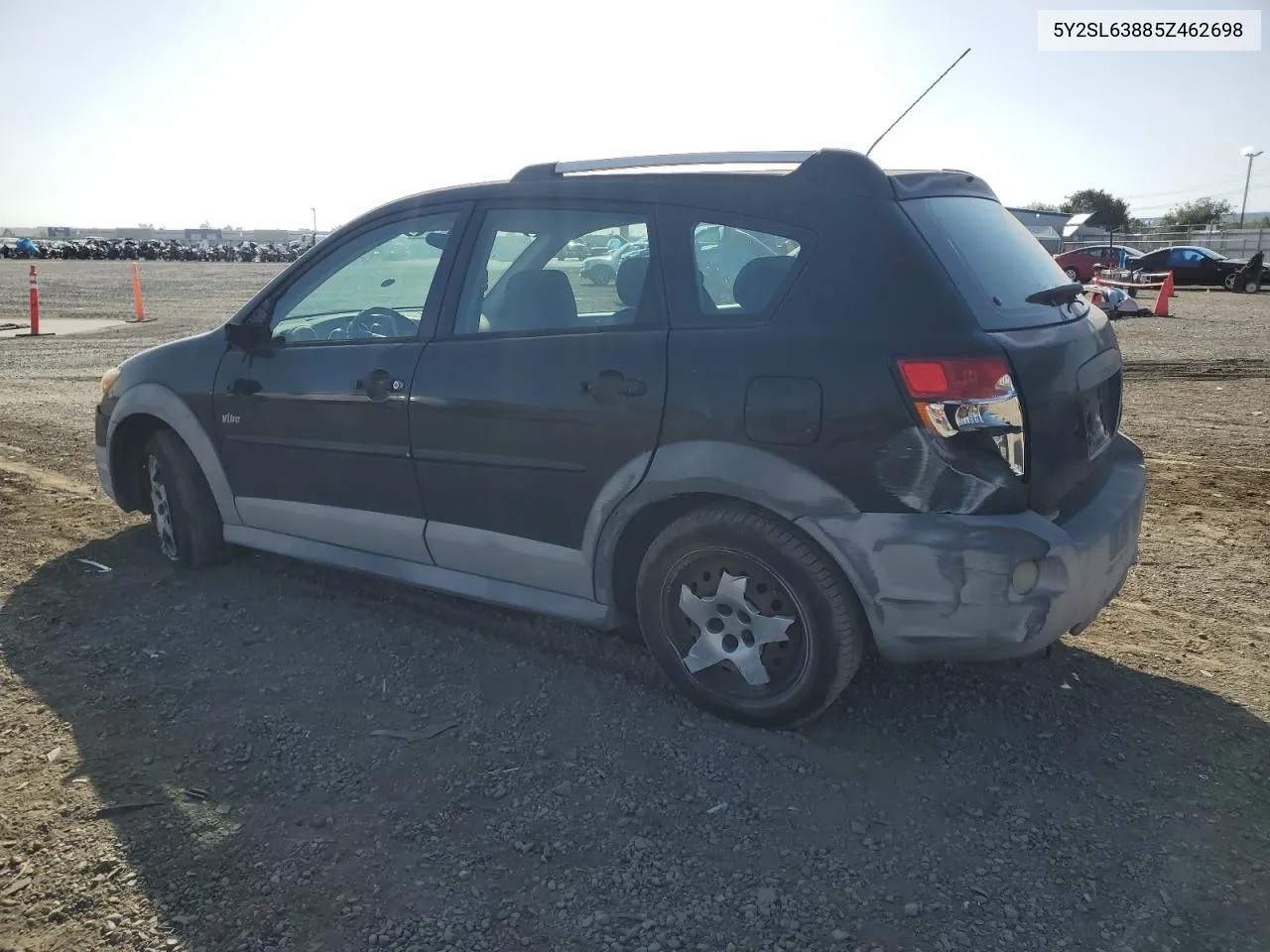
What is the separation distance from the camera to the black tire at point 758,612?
3127 mm

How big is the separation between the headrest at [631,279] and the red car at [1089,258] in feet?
98.7

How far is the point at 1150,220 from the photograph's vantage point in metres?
67.6

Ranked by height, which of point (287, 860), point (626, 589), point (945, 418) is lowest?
point (287, 860)

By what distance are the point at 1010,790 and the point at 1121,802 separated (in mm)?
317

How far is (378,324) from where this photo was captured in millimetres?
4246

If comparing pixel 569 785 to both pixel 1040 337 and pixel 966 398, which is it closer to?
pixel 966 398

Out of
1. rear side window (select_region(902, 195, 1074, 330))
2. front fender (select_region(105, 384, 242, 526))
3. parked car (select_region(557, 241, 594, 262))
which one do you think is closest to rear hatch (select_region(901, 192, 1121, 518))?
rear side window (select_region(902, 195, 1074, 330))

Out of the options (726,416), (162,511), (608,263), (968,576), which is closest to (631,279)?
(608,263)

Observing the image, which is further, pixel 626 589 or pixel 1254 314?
pixel 1254 314

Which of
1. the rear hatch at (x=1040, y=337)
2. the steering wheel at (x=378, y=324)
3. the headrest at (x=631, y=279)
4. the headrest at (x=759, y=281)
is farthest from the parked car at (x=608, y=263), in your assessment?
the rear hatch at (x=1040, y=337)

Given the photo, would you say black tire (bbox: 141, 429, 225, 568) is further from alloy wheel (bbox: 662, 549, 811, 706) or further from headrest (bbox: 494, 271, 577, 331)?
alloy wheel (bbox: 662, 549, 811, 706)

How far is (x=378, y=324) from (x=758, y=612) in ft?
6.89

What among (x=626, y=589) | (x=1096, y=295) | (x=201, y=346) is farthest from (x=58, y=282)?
(x=626, y=589)

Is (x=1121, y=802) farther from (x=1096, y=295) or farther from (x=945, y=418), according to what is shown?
(x=1096, y=295)
